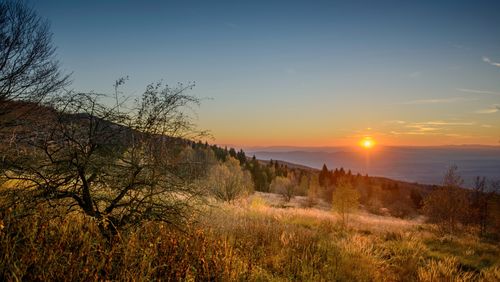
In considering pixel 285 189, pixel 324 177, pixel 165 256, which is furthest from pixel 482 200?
pixel 324 177

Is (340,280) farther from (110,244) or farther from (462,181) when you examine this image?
(462,181)

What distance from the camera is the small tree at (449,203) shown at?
26328mm

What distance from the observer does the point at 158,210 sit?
520 centimetres

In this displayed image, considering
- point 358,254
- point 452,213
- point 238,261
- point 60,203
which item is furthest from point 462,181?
point 60,203

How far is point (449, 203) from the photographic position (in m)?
26.5

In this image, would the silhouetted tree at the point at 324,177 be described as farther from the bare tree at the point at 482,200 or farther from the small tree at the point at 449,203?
the small tree at the point at 449,203

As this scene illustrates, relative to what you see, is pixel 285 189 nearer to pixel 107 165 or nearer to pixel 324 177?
pixel 324 177

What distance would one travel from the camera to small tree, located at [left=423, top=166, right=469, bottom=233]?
26328mm

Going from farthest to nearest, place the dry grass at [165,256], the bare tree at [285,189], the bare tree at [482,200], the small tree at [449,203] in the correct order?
the bare tree at [285,189] < the bare tree at [482,200] < the small tree at [449,203] < the dry grass at [165,256]

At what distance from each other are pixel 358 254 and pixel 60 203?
22.4 ft

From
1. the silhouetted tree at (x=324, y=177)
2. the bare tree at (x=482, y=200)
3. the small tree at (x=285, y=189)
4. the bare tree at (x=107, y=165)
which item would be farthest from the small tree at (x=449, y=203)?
the silhouetted tree at (x=324, y=177)

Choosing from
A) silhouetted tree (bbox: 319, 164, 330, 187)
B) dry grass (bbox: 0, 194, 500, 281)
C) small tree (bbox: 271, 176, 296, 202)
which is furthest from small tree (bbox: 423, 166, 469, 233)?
silhouetted tree (bbox: 319, 164, 330, 187)

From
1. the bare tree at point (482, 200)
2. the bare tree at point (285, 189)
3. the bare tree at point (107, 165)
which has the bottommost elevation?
the bare tree at point (285, 189)

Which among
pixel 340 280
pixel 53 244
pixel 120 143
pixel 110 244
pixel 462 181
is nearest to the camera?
pixel 53 244
